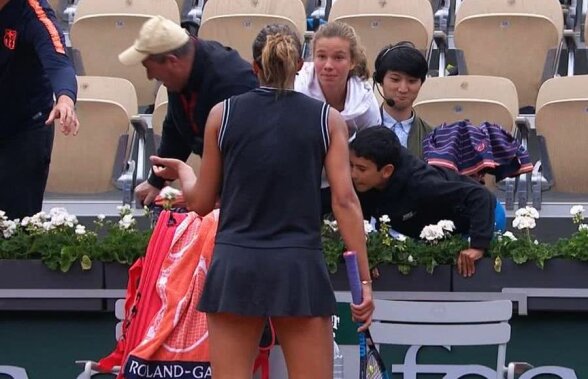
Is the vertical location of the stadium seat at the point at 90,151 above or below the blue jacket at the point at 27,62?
below

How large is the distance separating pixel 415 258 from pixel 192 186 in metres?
1.07

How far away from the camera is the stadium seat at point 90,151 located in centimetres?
716

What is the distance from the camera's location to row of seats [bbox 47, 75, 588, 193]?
6812 millimetres

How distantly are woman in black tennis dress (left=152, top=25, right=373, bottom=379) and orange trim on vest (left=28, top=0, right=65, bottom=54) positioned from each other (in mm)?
1203

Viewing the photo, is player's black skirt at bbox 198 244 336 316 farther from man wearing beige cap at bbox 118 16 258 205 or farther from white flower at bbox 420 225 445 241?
white flower at bbox 420 225 445 241

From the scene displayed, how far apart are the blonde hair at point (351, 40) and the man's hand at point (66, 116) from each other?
42.6 inches

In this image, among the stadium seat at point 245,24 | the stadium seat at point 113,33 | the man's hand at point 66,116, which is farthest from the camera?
the stadium seat at point 113,33

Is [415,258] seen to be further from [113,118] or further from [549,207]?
[113,118]

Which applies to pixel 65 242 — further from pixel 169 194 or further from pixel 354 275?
pixel 354 275

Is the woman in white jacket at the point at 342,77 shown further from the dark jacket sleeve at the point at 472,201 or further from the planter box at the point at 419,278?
the planter box at the point at 419,278

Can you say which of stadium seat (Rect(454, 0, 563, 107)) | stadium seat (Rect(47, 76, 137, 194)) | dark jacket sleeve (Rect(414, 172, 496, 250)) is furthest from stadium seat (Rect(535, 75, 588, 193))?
stadium seat (Rect(47, 76, 137, 194))

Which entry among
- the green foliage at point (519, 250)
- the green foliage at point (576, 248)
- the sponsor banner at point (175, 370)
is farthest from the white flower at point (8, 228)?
the green foliage at point (576, 248)

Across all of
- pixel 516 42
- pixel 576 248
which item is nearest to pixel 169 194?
pixel 576 248

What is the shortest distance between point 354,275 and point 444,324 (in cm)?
70
